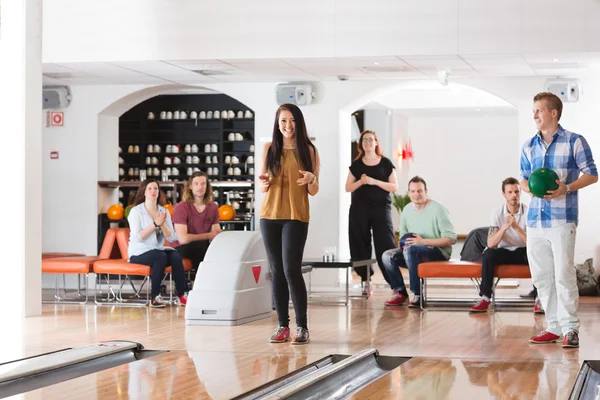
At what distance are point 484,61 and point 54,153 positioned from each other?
5.25 meters

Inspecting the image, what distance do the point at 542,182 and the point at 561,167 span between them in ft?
0.90

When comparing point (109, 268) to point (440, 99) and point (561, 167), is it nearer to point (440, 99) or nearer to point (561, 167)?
point (561, 167)

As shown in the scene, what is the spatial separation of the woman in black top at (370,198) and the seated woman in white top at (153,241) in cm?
192

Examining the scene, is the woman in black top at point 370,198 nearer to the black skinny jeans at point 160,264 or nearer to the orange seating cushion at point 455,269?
the orange seating cushion at point 455,269

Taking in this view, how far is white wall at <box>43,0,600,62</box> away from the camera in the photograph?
29.9 feet

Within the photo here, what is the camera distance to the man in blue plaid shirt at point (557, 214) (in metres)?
5.84

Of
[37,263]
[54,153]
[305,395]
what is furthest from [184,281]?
[305,395]

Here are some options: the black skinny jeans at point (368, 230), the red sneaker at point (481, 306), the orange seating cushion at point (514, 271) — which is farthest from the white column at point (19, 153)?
the orange seating cushion at point (514, 271)

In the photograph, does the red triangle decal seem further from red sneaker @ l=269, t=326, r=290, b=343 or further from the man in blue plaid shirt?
the man in blue plaid shirt

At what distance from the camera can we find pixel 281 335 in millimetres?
6320

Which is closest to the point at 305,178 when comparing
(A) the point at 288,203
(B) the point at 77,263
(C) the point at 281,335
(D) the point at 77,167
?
(A) the point at 288,203

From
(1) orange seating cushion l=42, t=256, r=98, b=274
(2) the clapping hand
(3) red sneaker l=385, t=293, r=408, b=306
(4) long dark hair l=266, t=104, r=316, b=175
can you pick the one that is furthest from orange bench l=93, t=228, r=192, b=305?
(2) the clapping hand

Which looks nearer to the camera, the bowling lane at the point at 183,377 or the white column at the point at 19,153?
the bowling lane at the point at 183,377

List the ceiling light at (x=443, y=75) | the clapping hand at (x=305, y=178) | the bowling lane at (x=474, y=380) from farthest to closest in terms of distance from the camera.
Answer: the ceiling light at (x=443, y=75), the clapping hand at (x=305, y=178), the bowling lane at (x=474, y=380)
